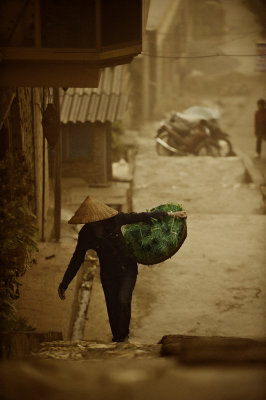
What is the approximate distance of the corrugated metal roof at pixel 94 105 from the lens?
1408 centimetres

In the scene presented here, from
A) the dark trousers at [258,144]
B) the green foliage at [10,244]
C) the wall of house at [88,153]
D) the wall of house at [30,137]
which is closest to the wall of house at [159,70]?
the dark trousers at [258,144]

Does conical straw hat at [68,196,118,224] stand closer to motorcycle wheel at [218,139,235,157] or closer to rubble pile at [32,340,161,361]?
rubble pile at [32,340,161,361]

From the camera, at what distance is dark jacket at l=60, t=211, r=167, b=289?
6305 millimetres

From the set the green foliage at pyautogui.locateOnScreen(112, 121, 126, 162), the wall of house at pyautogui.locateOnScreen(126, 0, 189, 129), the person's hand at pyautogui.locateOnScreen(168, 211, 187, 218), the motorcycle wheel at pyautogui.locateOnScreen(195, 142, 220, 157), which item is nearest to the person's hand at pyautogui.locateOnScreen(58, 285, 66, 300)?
the person's hand at pyautogui.locateOnScreen(168, 211, 187, 218)

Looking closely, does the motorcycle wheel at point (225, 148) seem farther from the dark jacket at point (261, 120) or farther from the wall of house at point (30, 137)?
the wall of house at point (30, 137)

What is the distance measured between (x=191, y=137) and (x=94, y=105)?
4.47m

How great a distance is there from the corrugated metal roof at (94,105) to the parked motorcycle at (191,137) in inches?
130

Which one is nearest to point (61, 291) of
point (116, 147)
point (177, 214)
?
point (177, 214)

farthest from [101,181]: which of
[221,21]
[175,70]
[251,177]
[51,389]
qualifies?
[221,21]

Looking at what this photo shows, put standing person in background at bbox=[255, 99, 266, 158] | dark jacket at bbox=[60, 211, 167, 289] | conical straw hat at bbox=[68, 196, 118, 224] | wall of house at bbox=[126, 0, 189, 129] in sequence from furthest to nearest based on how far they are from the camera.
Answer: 1. wall of house at bbox=[126, 0, 189, 129]
2. standing person in background at bbox=[255, 99, 266, 158]
3. dark jacket at bbox=[60, 211, 167, 289]
4. conical straw hat at bbox=[68, 196, 118, 224]

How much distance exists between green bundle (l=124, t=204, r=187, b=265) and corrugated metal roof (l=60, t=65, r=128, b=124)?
772 centimetres

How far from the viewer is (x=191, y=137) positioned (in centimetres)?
1808

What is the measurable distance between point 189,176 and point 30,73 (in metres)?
8.76

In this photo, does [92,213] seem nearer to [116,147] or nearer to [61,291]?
[61,291]
